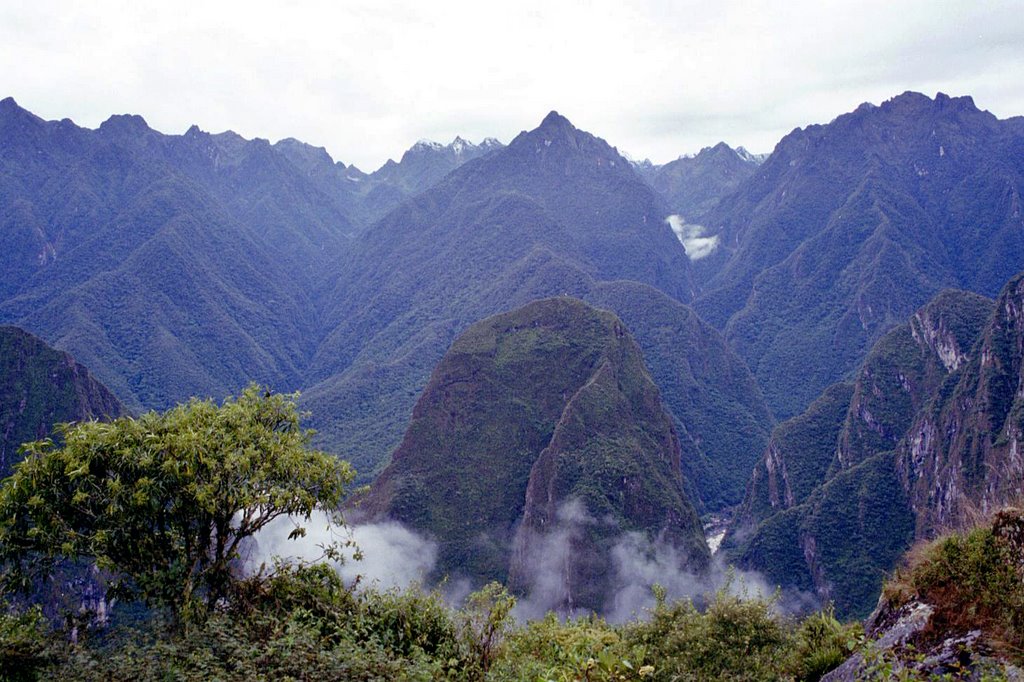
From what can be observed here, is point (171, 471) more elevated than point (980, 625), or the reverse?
point (171, 471)

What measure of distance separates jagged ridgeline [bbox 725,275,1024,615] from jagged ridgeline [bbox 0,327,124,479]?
241 ft

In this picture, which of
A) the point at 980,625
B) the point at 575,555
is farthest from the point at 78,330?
the point at 980,625

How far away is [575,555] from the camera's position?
5222 centimetres

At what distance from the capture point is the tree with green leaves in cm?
960

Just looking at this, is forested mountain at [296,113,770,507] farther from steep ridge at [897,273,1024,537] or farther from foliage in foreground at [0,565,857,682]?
foliage in foreground at [0,565,857,682]

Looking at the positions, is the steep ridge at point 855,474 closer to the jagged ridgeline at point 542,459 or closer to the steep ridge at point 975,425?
the steep ridge at point 975,425

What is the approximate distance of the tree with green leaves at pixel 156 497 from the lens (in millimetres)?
9602

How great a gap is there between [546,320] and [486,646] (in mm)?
60399

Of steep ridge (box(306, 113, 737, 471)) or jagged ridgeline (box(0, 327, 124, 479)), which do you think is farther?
steep ridge (box(306, 113, 737, 471))

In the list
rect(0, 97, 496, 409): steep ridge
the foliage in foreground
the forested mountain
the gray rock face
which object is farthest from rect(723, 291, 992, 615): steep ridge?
rect(0, 97, 496, 409): steep ridge

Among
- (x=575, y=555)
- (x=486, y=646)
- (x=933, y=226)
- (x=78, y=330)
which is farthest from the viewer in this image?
(x=933, y=226)

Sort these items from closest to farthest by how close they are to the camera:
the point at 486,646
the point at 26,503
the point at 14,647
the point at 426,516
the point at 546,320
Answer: the point at 14,647 → the point at 26,503 → the point at 486,646 → the point at 426,516 → the point at 546,320

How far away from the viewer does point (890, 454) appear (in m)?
74.2

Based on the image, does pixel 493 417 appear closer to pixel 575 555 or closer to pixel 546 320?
pixel 546 320
